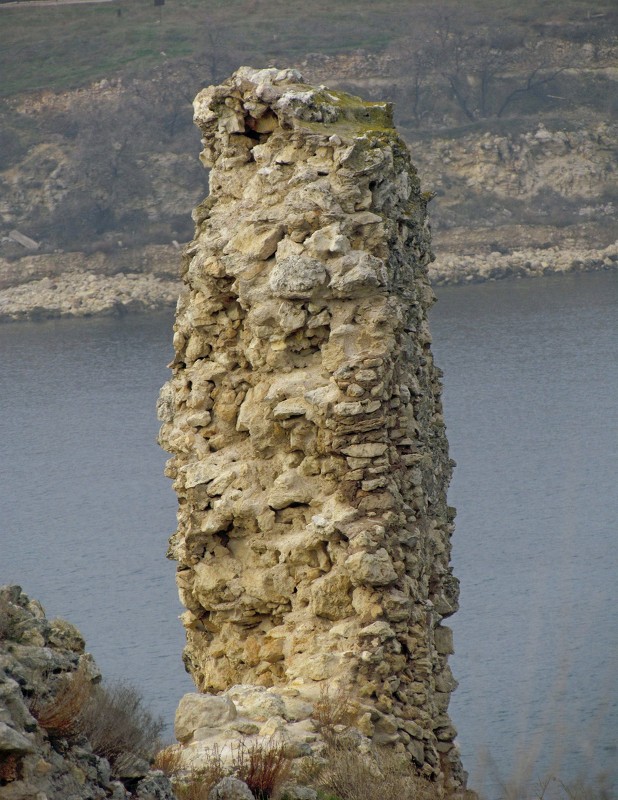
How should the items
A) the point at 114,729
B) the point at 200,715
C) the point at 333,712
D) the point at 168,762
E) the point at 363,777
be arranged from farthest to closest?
the point at 333,712 < the point at 200,715 < the point at 363,777 < the point at 168,762 < the point at 114,729

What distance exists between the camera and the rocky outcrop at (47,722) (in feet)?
19.5

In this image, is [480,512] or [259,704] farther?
[480,512]

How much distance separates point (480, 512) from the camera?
1236 inches

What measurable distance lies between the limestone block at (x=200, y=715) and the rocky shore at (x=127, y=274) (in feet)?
187

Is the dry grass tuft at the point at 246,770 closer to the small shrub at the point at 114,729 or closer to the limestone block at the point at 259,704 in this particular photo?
the small shrub at the point at 114,729

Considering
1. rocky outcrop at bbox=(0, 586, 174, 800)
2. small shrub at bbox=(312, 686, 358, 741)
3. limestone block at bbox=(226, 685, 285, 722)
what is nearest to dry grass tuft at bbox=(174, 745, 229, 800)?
rocky outcrop at bbox=(0, 586, 174, 800)

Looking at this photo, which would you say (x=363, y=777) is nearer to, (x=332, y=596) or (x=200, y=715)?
(x=200, y=715)

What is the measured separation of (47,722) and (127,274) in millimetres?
63368

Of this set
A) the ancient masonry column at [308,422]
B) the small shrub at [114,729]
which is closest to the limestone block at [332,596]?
the ancient masonry column at [308,422]

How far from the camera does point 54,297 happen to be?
67.1 m

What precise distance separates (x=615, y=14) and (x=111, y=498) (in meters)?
62.7

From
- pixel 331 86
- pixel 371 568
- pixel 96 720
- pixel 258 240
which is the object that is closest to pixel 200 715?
pixel 371 568

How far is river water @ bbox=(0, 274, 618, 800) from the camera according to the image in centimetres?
1989

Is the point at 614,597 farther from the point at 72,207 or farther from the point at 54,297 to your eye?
the point at 72,207
